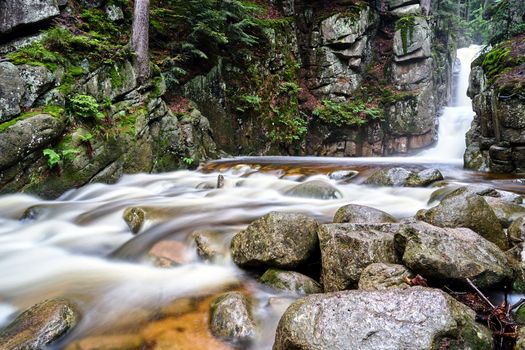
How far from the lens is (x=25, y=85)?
6867mm

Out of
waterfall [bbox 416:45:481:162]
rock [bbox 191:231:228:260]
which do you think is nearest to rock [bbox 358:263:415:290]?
rock [bbox 191:231:228:260]

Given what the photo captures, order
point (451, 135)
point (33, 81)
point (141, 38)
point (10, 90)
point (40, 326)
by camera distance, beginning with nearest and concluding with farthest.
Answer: point (40, 326) < point (10, 90) < point (33, 81) < point (141, 38) < point (451, 135)

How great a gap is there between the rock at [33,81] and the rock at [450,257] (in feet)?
25.5

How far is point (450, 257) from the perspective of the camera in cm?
277

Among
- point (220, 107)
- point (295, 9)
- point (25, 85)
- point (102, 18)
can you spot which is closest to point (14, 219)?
point (25, 85)

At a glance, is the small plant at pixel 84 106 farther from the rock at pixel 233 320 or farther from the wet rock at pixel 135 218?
the rock at pixel 233 320

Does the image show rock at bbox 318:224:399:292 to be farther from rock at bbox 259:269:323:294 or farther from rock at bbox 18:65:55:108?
rock at bbox 18:65:55:108

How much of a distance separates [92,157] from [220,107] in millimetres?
6538

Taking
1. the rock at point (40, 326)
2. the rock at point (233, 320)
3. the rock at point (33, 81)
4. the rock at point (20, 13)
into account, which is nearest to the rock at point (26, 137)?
the rock at point (33, 81)

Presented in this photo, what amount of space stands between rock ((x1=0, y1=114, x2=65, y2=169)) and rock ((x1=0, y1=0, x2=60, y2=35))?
2979mm

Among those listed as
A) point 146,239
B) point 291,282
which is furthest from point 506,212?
point 146,239

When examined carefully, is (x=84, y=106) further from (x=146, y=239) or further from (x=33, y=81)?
(x=146, y=239)

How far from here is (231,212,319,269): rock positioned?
11.6 ft

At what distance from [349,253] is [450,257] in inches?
34.6
